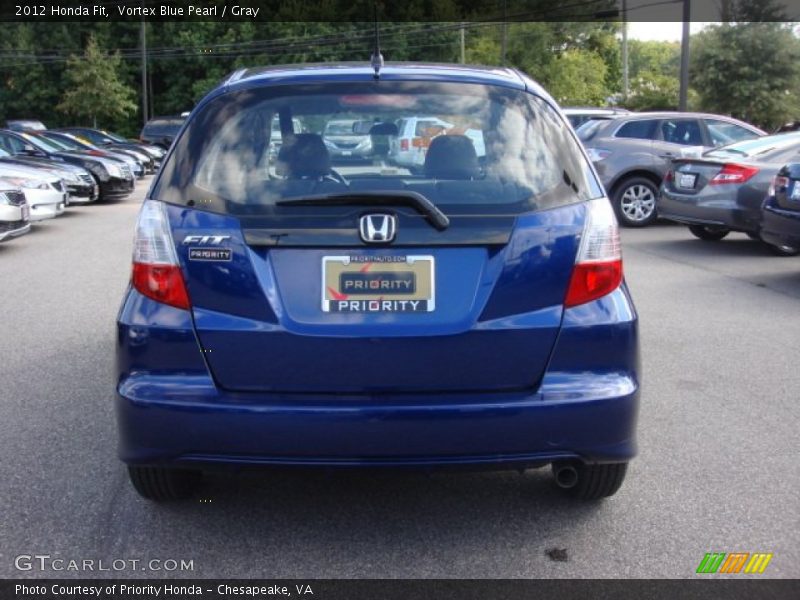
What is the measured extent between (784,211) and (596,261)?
667 centimetres

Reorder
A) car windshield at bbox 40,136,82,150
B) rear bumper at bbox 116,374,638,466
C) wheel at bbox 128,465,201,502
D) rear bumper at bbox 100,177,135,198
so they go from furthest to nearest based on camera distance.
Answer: car windshield at bbox 40,136,82,150
rear bumper at bbox 100,177,135,198
wheel at bbox 128,465,201,502
rear bumper at bbox 116,374,638,466

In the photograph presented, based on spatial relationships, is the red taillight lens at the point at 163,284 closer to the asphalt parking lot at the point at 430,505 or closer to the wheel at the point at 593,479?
the asphalt parking lot at the point at 430,505

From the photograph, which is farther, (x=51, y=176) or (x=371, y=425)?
(x=51, y=176)

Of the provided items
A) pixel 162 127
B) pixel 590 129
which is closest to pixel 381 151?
pixel 590 129

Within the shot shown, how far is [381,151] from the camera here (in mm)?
3693

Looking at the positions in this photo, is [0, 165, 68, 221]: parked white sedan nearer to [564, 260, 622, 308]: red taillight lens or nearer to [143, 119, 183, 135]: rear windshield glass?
[564, 260, 622, 308]: red taillight lens

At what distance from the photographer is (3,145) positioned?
62.9 feet

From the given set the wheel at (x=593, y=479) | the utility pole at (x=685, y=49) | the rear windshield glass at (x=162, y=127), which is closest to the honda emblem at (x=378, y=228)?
the wheel at (x=593, y=479)

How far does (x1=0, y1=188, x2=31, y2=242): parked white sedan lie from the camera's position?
11.9 metres

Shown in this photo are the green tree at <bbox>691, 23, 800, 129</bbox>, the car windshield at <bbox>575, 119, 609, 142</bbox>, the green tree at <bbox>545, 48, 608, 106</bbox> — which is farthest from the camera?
the green tree at <bbox>545, 48, 608, 106</bbox>

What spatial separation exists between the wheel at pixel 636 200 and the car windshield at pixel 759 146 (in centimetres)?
212

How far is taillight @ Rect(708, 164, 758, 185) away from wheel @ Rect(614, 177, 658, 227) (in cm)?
299

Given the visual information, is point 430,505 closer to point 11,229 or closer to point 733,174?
point 733,174

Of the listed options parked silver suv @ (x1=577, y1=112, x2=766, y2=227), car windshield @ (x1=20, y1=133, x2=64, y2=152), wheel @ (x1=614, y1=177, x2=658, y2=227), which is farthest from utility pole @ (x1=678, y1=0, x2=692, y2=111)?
car windshield @ (x1=20, y1=133, x2=64, y2=152)
